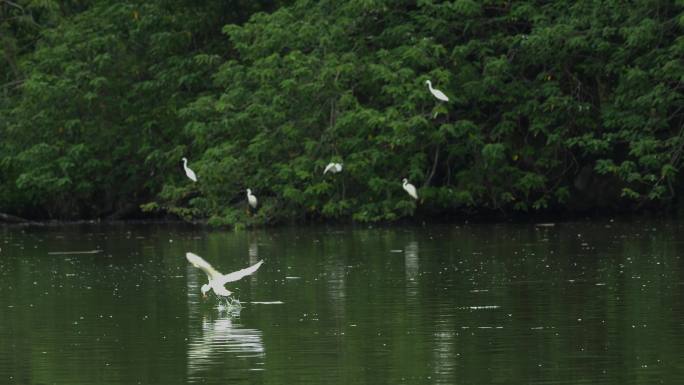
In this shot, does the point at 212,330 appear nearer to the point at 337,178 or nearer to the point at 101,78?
the point at 337,178

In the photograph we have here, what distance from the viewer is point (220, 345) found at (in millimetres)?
15742

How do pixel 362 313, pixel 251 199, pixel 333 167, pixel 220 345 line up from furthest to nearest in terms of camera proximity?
pixel 251 199
pixel 333 167
pixel 362 313
pixel 220 345

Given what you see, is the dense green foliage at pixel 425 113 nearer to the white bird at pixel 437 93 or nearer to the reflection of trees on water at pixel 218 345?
the white bird at pixel 437 93

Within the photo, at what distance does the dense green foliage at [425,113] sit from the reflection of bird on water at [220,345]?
1744 cm

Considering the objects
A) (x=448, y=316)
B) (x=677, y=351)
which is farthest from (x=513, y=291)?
(x=677, y=351)

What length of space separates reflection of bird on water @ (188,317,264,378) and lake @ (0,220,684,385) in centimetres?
3

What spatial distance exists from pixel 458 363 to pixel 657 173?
21.4 metres

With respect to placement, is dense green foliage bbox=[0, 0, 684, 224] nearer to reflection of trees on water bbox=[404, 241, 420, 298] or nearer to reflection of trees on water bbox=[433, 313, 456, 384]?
reflection of trees on water bbox=[404, 241, 420, 298]

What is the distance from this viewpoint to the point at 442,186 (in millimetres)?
36656

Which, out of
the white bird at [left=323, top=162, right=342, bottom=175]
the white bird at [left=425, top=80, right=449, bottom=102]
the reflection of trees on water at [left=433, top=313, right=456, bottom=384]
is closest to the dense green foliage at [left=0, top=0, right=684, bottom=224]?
the white bird at [left=425, top=80, right=449, bottom=102]

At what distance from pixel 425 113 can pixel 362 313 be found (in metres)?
17.7

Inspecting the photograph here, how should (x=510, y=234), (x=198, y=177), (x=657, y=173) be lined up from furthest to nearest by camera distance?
(x=198, y=177) → (x=657, y=173) → (x=510, y=234)

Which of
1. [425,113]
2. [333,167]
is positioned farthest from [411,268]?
[425,113]

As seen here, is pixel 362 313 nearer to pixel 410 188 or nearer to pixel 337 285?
pixel 337 285
